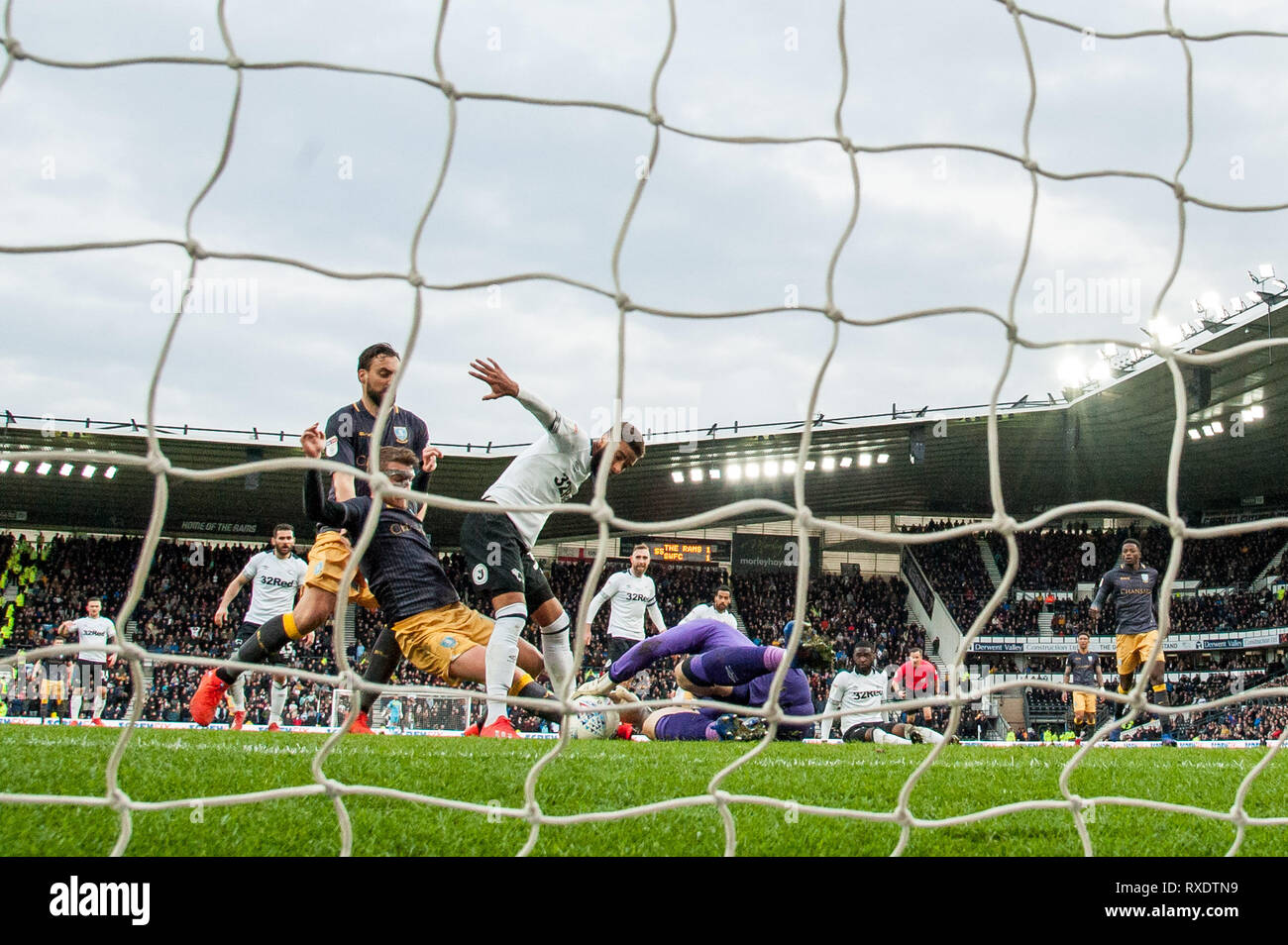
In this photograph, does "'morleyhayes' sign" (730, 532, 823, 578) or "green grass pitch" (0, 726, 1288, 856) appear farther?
"'morleyhayes' sign" (730, 532, 823, 578)

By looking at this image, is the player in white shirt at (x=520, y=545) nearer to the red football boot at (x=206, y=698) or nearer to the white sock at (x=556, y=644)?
the white sock at (x=556, y=644)

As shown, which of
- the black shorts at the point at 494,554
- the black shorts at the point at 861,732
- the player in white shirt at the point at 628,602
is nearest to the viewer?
the black shorts at the point at 494,554

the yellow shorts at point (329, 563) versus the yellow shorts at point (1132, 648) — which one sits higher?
the yellow shorts at point (329, 563)

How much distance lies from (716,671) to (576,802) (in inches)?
154

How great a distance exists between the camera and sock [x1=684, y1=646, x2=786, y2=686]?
6559 mm

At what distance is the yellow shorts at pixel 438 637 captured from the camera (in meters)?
5.46

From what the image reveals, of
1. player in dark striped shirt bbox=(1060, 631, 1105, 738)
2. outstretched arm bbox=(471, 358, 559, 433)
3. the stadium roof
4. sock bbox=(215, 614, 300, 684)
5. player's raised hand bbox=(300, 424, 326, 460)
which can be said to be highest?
the stadium roof

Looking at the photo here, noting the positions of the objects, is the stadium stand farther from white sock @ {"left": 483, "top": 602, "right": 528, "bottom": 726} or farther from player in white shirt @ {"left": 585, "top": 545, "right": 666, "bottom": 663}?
white sock @ {"left": 483, "top": 602, "right": 528, "bottom": 726}

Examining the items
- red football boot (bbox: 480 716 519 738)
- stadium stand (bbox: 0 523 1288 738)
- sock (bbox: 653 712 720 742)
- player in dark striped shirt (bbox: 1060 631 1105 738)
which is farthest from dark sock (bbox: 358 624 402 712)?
stadium stand (bbox: 0 523 1288 738)

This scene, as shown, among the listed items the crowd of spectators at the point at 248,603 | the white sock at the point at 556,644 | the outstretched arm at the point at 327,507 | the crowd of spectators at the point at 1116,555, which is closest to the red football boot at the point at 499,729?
the white sock at the point at 556,644

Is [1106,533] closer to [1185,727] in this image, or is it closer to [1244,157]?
[1185,727]

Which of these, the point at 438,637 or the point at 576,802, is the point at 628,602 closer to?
the point at 438,637

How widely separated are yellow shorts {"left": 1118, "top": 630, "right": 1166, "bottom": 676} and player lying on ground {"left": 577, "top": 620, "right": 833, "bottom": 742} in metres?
4.38

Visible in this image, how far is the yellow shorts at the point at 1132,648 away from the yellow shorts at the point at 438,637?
7.07m
